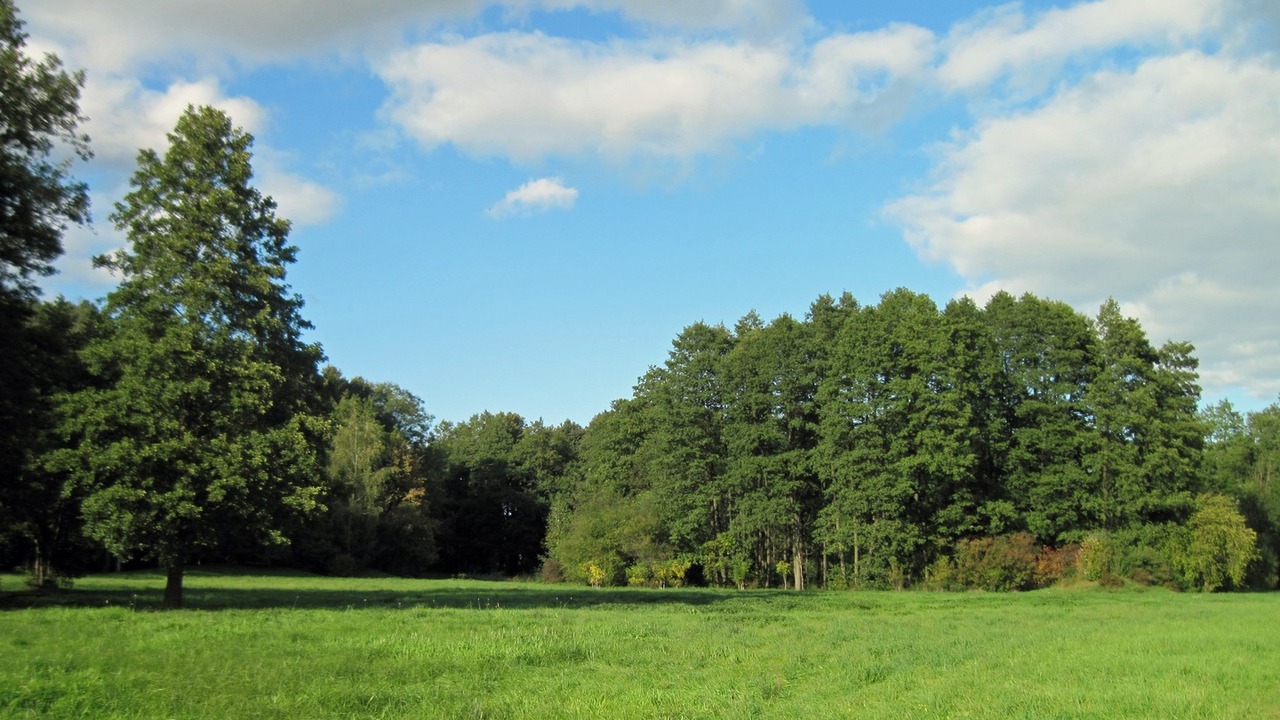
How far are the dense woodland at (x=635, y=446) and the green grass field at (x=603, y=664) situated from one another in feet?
14.5

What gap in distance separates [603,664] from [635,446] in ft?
194

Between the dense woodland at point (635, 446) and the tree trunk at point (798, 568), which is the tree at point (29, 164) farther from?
the tree trunk at point (798, 568)

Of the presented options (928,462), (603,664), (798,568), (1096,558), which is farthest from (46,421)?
(1096,558)

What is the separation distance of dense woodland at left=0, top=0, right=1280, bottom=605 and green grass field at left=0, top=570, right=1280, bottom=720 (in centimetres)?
441

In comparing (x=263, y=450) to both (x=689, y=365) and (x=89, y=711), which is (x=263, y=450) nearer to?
(x=89, y=711)

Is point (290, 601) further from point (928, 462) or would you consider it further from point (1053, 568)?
point (1053, 568)

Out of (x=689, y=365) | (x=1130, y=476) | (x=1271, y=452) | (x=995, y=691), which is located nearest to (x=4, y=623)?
(x=995, y=691)

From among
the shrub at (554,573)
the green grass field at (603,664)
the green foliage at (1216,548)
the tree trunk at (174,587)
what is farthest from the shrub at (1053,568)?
the tree trunk at (174,587)

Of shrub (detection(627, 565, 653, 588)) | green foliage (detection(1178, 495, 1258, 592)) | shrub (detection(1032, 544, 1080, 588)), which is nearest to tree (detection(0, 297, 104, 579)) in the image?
shrub (detection(627, 565, 653, 588))

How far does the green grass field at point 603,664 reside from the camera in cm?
1168

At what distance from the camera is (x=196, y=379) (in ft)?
81.2

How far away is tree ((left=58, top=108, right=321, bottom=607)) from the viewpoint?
2378 centimetres

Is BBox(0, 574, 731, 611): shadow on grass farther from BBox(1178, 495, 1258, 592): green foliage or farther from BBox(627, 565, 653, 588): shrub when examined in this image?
BBox(1178, 495, 1258, 592): green foliage

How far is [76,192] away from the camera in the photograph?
2316cm
